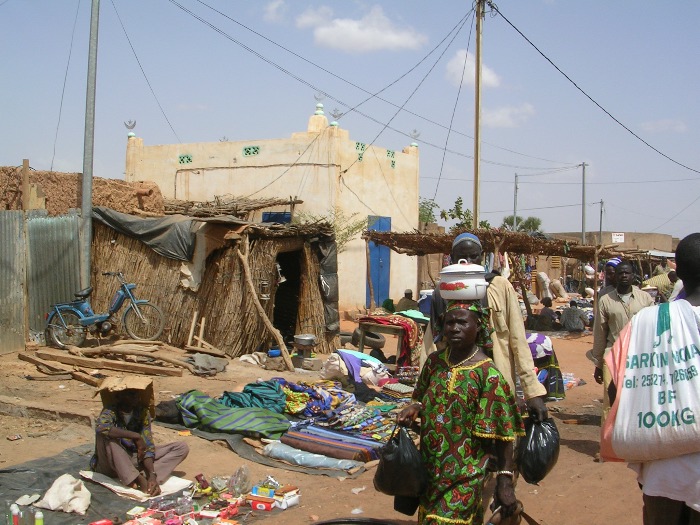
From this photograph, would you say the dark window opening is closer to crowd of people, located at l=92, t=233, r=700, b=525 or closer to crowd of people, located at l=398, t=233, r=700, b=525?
crowd of people, located at l=92, t=233, r=700, b=525

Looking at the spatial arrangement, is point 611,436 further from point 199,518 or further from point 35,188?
point 35,188

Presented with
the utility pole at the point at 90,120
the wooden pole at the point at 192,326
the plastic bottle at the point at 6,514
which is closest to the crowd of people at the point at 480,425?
the plastic bottle at the point at 6,514

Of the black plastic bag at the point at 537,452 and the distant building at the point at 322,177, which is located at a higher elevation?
the distant building at the point at 322,177

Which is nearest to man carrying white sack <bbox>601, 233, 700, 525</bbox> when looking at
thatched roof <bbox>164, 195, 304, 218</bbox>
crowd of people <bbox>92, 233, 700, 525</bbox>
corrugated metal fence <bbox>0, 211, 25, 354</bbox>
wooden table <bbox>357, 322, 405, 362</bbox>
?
crowd of people <bbox>92, 233, 700, 525</bbox>

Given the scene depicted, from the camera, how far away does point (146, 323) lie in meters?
11.8

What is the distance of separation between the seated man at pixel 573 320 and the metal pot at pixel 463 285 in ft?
48.2

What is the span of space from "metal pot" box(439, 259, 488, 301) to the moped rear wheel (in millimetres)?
9213

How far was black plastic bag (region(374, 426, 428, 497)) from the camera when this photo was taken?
2912 mm

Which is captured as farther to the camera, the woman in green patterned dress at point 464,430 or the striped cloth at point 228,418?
the striped cloth at point 228,418

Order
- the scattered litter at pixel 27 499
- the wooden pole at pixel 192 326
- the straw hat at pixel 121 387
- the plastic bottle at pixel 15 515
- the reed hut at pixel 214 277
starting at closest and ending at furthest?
the plastic bottle at pixel 15 515, the scattered litter at pixel 27 499, the straw hat at pixel 121 387, the wooden pole at pixel 192 326, the reed hut at pixel 214 277

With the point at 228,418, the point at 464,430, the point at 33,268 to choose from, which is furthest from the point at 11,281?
the point at 464,430

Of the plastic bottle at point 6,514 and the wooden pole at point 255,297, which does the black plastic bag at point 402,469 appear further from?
the wooden pole at point 255,297

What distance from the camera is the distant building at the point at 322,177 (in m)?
19.6

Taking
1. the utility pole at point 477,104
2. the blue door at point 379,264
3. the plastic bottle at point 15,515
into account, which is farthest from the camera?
the blue door at point 379,264
